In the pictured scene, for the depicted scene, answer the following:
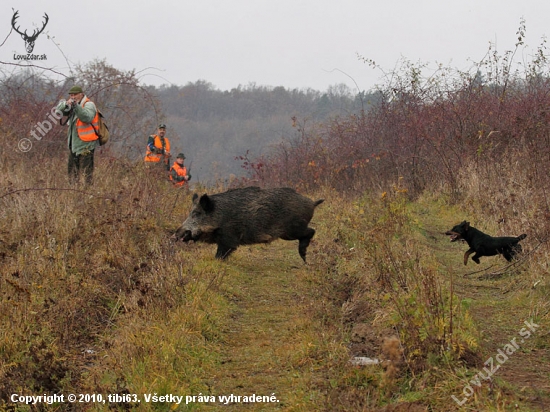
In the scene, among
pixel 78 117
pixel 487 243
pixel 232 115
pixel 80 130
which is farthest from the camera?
pixel 232 115

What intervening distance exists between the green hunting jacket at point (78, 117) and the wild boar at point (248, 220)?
8.51ft

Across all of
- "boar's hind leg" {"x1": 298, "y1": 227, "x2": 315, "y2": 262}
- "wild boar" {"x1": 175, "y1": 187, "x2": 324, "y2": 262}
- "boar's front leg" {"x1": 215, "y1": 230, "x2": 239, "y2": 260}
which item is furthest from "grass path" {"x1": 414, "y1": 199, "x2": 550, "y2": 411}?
"boar's front leg" {"x1": 215, "y1": 230, "x2": 239, "y2": 260}

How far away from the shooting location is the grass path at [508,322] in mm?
4621

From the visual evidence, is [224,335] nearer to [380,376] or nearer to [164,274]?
[164,274]

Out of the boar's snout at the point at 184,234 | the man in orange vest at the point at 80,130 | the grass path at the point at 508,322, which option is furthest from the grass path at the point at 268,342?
the man in orange vest at the point at 80,130

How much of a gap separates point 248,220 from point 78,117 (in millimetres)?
3734

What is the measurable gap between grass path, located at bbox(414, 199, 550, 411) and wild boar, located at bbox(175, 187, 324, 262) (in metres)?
2.33

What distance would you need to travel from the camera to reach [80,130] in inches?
459

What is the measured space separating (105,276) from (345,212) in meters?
5.64

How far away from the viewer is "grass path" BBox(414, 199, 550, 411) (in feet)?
15.2

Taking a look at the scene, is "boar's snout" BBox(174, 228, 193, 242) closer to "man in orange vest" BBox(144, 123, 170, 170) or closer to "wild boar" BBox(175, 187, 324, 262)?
"wild boar" BBox(175, 187, 324, 262)

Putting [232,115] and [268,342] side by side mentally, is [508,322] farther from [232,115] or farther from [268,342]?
[232,115]

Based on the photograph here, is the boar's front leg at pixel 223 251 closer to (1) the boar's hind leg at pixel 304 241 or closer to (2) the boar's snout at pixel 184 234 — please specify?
(2) the boar's snout at pixel 184 234

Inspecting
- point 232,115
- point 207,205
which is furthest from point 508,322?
point 232,115
